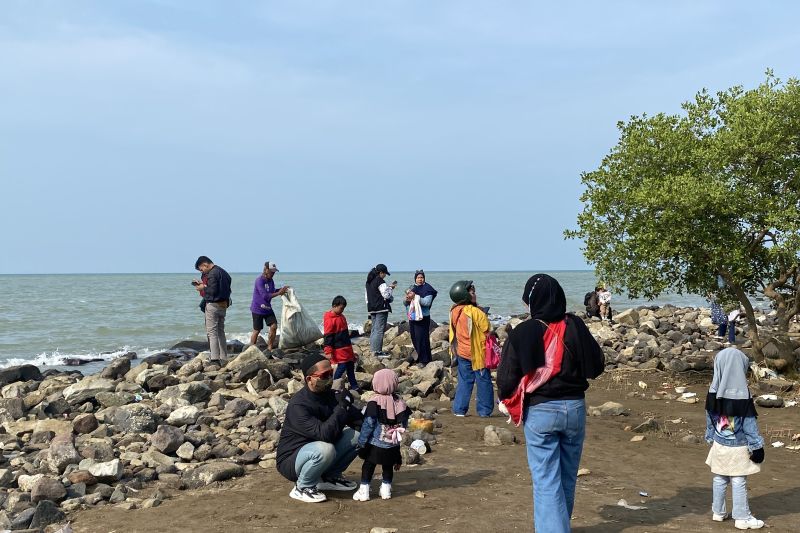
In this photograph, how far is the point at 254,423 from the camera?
10242 mm

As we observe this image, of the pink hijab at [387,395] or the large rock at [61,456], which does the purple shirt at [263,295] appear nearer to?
the large rock at [61,456]

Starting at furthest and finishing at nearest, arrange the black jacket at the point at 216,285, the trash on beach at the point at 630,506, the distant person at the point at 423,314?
the distant person at the point at 423,314 < the black jacket at the point at 216,285 < the trash on beach at the point at 630,506

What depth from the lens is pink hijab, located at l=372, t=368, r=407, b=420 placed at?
270 inches

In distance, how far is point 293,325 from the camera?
17.5 m

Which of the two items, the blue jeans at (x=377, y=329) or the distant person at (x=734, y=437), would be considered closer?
the distant person at (x=734, y=437)

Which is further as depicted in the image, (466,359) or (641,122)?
(641,122)

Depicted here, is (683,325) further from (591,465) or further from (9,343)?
(9,343)

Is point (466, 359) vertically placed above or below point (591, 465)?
above

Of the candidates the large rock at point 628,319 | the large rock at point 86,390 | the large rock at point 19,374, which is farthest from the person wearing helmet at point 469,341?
the large rock at point 628,319

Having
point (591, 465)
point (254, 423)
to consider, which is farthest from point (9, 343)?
point (591, 465)

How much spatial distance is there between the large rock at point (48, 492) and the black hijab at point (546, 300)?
4941 mm

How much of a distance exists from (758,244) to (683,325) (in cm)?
1351

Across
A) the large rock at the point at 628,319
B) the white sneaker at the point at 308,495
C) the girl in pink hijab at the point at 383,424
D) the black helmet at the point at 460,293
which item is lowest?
the white sneaker at the point at 308,495

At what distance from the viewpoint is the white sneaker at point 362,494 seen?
6.98 meters
